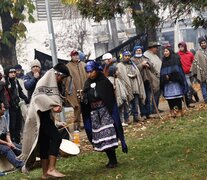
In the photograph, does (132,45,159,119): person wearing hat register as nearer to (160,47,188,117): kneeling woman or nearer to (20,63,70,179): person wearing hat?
(160,47,188,117): kneeling woman

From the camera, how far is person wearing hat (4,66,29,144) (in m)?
12.8

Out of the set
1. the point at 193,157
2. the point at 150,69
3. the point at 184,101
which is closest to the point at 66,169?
the point at 193,157

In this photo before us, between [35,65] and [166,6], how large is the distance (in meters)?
2.99

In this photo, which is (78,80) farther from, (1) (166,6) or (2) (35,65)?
(1) (166,6)

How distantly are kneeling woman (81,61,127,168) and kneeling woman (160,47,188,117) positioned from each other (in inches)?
177

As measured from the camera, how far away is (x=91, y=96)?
9.68 meters

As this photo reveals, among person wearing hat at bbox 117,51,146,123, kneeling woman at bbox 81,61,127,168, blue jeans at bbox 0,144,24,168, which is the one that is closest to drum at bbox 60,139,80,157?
blue jeans at bbox 0,144,24,168

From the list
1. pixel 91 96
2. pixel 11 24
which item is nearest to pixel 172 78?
pixel 91 96

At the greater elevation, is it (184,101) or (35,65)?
(35,65)

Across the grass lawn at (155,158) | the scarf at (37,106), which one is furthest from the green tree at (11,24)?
the scarf at (37,106)

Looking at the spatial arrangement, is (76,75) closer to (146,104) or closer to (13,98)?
(13,98)

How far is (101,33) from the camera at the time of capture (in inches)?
1868

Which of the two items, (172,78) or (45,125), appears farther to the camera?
(172,78)

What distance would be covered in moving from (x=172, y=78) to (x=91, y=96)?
15.4 ft
